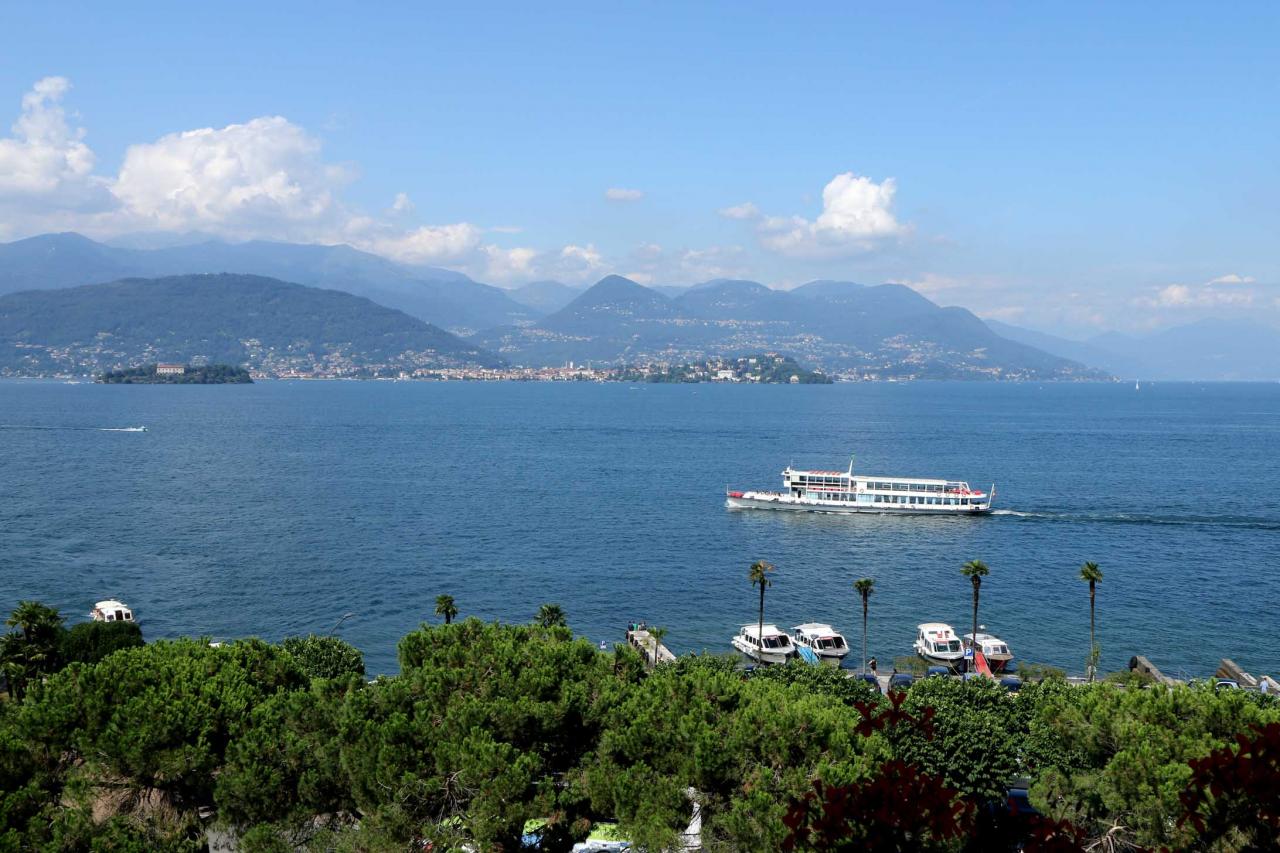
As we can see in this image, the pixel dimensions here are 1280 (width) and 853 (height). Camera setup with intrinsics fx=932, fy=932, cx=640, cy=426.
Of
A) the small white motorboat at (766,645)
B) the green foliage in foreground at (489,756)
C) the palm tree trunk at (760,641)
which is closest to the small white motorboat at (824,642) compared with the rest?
the small white motorboat at (766,645)

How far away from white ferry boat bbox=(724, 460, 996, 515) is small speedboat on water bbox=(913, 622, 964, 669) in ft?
156

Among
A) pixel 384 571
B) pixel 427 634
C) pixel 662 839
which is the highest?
pixel 427 634

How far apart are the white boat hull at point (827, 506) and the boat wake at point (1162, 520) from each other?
7.16 m

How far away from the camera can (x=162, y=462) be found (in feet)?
395

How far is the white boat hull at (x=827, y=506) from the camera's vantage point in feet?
321

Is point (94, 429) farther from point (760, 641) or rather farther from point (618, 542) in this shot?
point (760, 641)

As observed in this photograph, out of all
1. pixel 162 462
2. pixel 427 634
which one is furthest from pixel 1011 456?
pixel 427 634

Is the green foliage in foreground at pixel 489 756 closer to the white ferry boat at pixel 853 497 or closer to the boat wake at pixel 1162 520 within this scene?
the boat wake at pixel 1162 520

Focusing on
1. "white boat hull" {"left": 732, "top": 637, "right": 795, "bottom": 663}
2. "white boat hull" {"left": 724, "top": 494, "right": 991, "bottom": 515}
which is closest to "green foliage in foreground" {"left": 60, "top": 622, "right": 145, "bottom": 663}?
"white boat hull" {"left": 732, "top": 637, "right": 795, "bottom": 663}

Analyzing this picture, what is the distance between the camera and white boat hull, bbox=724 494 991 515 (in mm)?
97812

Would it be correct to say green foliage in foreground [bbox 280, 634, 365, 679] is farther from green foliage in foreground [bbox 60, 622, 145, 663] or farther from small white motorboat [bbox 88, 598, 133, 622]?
small white motorboat [bbox 88, 598, 133, 622]

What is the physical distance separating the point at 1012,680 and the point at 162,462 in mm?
110296

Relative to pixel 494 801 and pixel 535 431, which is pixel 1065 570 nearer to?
pixel 494 801

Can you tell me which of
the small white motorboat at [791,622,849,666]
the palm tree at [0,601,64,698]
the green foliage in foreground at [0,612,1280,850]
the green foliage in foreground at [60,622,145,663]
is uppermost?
the green foliage in foreground at [0,612,1280,850]
